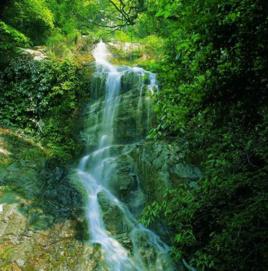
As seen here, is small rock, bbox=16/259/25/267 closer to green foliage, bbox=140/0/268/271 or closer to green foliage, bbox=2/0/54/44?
green foliage, bbox=140/0/268/271

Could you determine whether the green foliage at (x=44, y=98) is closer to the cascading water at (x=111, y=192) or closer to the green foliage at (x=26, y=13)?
the cascading water at (x=111, y=192)

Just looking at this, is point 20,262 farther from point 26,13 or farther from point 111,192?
point 26,13

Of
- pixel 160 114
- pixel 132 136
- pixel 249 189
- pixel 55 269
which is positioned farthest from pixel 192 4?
pixel 132 136

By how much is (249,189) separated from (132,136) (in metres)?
7.91

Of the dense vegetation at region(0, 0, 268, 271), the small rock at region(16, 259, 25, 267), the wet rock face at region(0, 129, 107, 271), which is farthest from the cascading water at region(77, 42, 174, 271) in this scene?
the small rock at region(16, 259, 25, 267)

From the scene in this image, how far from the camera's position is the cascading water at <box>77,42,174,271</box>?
692 cm

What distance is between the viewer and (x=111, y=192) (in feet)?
30.1

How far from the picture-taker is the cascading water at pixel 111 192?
6924 mm

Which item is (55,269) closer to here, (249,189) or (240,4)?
(249,189)

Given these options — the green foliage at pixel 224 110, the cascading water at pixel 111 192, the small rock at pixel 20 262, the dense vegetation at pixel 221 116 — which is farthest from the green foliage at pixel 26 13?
the green foliage at pixel 224 110

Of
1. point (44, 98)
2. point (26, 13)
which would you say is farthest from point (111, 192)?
point (26, 13)

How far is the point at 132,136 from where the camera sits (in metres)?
11.7

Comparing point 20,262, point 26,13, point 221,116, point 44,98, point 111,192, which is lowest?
point 20,262

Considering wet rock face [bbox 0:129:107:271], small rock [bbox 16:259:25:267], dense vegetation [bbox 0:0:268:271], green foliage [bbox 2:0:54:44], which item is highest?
green foliage [bbox 2:0:54:44]
